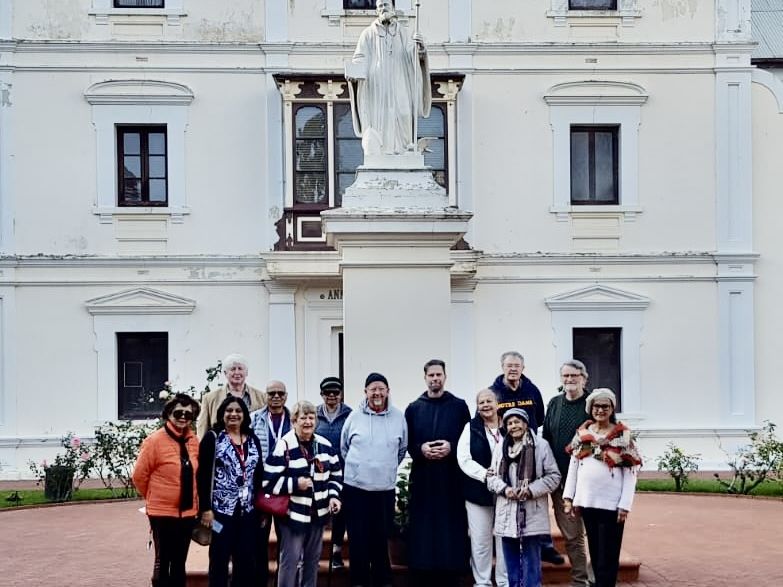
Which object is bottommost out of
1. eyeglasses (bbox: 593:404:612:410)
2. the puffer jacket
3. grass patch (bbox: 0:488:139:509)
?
grass patch (bbox: 0:488:139:509)

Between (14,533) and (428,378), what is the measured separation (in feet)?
23.4

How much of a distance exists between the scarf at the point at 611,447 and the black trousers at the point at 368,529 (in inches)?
63.9

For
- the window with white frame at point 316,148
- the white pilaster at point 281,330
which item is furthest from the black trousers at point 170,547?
the white pilaster at point 281,330

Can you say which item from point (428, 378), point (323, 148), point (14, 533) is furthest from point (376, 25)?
point (323, 148)

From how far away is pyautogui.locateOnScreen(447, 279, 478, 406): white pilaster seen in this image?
74.1 feet

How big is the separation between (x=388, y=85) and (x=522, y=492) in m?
4.29

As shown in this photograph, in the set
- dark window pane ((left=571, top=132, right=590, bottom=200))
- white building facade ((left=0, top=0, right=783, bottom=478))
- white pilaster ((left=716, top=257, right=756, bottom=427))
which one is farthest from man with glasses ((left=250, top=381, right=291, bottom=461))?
white pilaster ((left=716, top=257, right=756, bottom=427))

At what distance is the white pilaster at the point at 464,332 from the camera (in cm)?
2258

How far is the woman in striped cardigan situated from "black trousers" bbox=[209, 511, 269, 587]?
0.23 meters

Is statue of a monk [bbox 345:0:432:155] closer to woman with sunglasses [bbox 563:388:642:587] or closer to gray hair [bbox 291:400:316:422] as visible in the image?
gray hair [bbox 291:400:316:422]

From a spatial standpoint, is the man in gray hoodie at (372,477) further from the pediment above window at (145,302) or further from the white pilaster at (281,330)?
the pediment above window at (145,302)

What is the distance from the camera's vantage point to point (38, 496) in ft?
61.6

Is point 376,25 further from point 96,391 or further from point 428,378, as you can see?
point 96,391

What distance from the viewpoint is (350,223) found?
11062 millimetres
